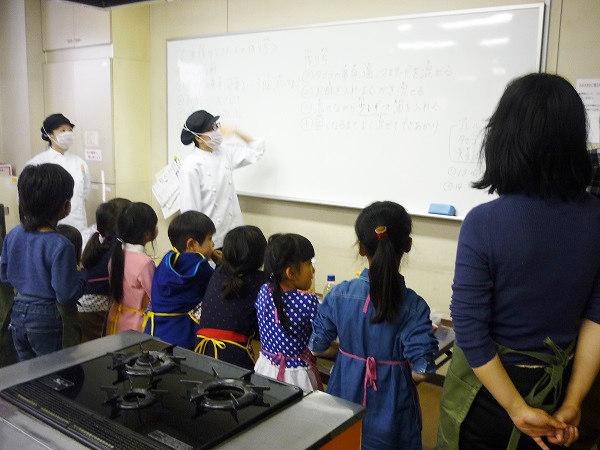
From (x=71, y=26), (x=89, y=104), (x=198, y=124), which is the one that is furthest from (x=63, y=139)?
(x=198, y=124)

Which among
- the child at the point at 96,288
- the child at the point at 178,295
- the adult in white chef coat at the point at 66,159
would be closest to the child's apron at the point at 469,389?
the child at the point at 178,295

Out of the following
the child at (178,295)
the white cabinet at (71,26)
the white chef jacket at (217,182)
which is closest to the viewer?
the child at (178,295)

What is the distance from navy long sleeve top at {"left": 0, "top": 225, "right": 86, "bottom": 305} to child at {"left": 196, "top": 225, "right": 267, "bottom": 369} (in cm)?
44

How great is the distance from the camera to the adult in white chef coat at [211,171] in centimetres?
322

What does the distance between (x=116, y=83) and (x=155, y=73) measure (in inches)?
11.5

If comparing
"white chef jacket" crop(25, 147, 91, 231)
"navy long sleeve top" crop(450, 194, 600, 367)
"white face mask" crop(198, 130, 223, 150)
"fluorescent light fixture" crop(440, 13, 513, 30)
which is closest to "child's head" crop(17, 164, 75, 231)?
"navy long sleeve top" crop(450, 194, 600, 367)

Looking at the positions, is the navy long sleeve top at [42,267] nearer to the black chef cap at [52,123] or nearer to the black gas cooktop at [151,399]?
the black gas cooktop at [151,399]

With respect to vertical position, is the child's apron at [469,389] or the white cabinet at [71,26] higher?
the white cabinet at [71,26]

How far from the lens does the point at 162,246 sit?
4246 millimetres

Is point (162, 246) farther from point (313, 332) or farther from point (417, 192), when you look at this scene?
point (313, 332)

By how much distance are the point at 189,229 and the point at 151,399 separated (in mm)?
1246

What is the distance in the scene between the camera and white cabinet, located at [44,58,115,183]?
399cm

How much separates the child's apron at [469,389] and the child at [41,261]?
1.20 metres

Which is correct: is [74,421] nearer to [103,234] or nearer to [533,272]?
[533,272]
